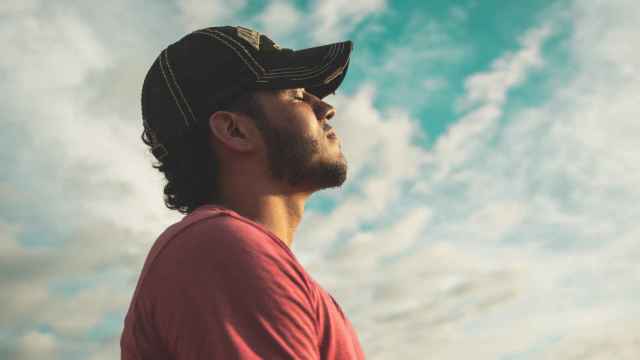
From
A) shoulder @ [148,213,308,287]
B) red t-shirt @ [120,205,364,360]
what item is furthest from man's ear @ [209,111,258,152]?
shoulder @ [148,213,308,287]

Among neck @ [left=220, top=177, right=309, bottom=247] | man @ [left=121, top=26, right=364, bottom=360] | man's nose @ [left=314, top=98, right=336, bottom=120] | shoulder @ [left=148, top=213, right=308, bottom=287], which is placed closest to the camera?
shoulder @ [left=148, top=213, right=308, bottom=287]

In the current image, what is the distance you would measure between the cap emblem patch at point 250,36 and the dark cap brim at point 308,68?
0.14m

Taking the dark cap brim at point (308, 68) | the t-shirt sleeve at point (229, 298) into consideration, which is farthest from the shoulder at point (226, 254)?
the dark cap brim at point (308, 68)

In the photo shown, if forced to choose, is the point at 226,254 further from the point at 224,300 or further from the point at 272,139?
the point at 272,139

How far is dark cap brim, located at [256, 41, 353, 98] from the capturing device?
162 inches

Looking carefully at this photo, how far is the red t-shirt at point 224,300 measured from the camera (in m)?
2.43

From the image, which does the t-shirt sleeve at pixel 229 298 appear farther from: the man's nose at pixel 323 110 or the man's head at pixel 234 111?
the man's nose at pixel 323 110

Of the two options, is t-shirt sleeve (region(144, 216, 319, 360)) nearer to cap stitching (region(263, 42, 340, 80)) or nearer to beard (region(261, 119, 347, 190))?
beard (region(261, 119, 347, 190))

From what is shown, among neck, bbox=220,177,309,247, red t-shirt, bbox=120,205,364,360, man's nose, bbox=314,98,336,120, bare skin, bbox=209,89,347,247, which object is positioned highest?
man's nose, bbox=314,98,336,120

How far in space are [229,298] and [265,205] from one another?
1.46m

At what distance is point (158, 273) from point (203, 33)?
203 cm

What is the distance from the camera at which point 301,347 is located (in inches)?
99.2

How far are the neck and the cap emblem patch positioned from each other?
94cm

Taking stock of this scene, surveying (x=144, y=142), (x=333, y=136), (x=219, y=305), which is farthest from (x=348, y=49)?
(x=219, y=305)
